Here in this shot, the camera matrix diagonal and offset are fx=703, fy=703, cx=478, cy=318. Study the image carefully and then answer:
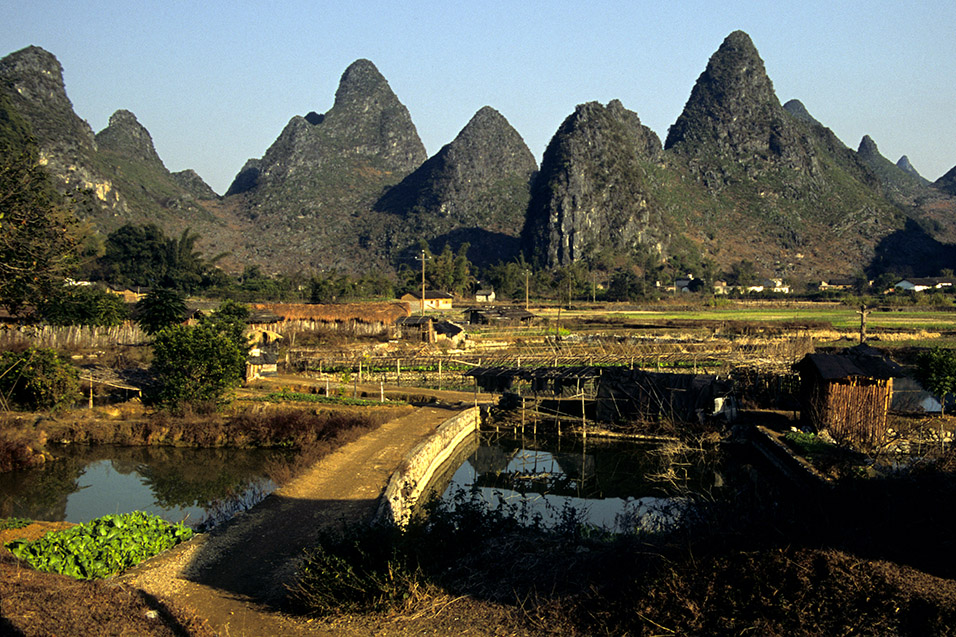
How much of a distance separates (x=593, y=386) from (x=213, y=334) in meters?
11.7

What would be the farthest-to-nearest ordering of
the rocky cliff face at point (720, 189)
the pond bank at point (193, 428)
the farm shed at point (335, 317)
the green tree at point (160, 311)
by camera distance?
1. the rocky cliff face at point (720, 189)
2. the farm shed at point (335, 317)
3. the green tree at point (160, 311)
4. the pond bank at point (193, 428)

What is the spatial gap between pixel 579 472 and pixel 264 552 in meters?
9.70

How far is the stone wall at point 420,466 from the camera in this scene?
11242mm

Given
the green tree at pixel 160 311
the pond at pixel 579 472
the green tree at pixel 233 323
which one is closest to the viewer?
the pond at pixel 579 472

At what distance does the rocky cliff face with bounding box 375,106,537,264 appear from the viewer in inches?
5482

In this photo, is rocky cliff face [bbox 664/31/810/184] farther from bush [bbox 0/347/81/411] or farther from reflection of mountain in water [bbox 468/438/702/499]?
bush [bbox 0/347/81/411]

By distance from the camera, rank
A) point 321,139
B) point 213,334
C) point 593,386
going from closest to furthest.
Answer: point 213,334, point 593,386, point 321,139

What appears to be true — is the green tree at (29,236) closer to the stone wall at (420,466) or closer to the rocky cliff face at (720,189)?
the stone wall at (420,466)

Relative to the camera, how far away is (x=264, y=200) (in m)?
145

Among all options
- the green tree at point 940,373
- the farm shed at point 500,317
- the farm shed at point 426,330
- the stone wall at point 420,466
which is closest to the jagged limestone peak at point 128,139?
the farm shed at point 500,317

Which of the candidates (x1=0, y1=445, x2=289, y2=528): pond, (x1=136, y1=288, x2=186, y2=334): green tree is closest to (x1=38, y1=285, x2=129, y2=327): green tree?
(x1=136, y1=288, x2=186, y2=334): green tree

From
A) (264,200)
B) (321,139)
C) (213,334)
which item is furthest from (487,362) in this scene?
(321,139)

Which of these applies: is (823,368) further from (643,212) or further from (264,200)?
(264,200)

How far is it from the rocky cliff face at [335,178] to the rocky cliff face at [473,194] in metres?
7.39
